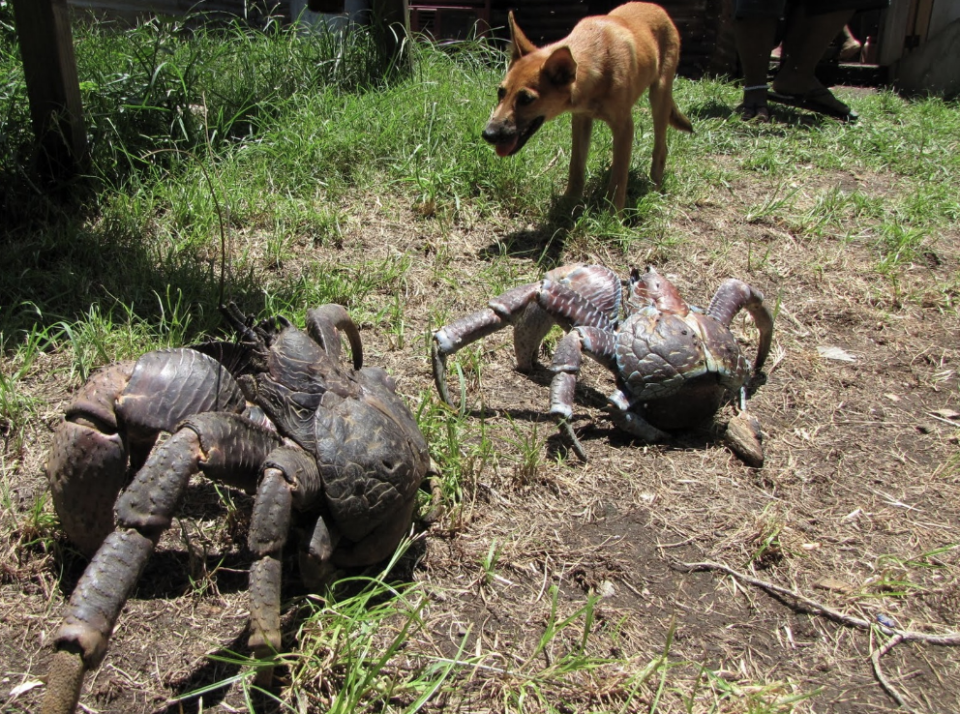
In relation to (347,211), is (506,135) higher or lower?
higher

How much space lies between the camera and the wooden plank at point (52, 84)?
14.2 feet

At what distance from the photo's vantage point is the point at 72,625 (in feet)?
5.70

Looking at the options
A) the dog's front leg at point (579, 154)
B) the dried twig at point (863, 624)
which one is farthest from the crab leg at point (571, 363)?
A: the dog's front leg at point (579, 154)

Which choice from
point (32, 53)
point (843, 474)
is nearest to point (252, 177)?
point (32, 53)

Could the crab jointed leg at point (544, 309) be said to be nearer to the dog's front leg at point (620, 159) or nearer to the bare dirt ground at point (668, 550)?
the bare dirt ground at point (668, 550)

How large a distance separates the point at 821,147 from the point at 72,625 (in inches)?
269

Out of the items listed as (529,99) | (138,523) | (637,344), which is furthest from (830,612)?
(529,99)

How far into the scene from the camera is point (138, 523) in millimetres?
1900

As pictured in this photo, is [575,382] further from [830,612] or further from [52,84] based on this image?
[52,84]

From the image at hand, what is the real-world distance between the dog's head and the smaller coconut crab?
153 cm

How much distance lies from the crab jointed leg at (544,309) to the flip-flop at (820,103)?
18.5 ft

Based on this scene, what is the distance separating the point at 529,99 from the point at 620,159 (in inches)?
31.8

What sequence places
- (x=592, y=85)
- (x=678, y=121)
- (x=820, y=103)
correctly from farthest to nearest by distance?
(x=820, y=103) < (x=678, y=121) < (x=592, y=85)

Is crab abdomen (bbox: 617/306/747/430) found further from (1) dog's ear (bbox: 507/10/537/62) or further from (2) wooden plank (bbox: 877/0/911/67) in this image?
(2) wooden plank (bbox: 877/0/911/67)
